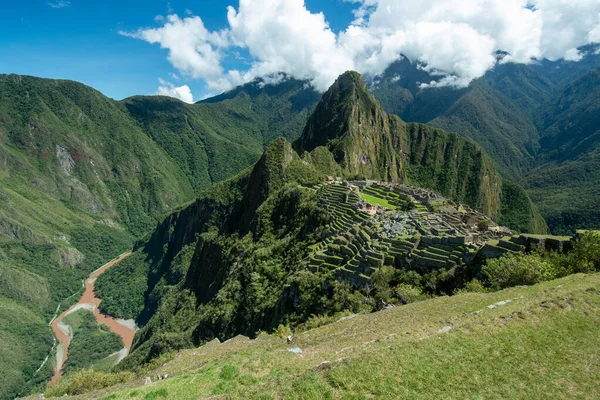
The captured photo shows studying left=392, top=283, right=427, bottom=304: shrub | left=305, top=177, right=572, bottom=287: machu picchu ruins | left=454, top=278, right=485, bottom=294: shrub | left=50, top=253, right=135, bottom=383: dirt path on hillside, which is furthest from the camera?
left=50, top=253, right=135, bottom=383: dirt path on hillside

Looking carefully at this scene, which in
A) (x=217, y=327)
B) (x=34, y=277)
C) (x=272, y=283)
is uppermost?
(x=272, y=283)

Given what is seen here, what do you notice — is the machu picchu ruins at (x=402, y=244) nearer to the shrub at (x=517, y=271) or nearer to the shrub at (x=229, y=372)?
the shrub at (x=517, y=271)

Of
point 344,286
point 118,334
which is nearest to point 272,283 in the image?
point 344,286

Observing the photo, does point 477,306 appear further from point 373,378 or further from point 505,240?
point 505,240

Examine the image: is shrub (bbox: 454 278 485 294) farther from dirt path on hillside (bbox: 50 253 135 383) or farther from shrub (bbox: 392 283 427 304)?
dirt path on hillside (bbox: 50 253 135 383)

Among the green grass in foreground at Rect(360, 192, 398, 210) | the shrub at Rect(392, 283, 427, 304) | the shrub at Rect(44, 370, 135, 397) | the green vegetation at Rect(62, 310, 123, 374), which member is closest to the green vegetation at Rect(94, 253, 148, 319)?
the green vegetation at Rect(62, 310, 123, 374)

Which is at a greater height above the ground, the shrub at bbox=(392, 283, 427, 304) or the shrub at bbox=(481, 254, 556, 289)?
the shrub at bbox=(481, 254, 556, 289)
